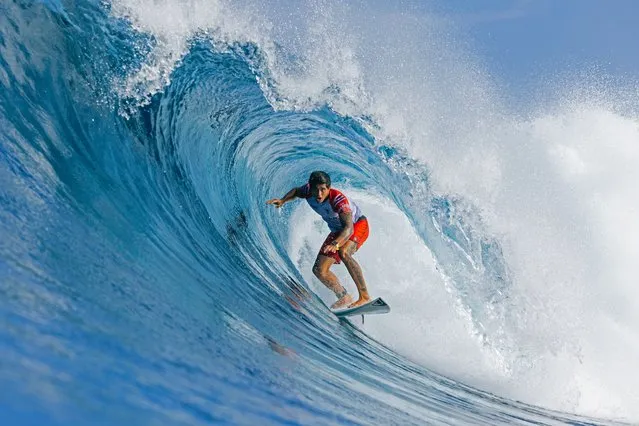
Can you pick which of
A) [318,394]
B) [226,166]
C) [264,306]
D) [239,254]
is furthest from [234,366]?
[226,166]

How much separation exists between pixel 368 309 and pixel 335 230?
1.17m

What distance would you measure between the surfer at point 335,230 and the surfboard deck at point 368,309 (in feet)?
0.38

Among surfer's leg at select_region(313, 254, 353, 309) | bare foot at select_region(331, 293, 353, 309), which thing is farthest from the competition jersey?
bare foot at select_region(331, 293, 353, 309)

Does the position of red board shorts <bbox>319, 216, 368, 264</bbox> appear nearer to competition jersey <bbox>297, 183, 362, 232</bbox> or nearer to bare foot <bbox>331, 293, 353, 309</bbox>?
competition jersey <bbox>297, 183, 362, 232</bbox>

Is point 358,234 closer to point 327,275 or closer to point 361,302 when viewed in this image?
point 327,275

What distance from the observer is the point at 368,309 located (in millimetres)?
6395

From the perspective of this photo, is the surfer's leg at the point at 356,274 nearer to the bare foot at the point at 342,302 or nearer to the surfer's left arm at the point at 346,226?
the bare foot at the point at 342,302

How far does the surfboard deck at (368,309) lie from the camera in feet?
20.8

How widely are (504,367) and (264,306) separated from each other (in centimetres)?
312

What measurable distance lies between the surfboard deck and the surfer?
0.38ft

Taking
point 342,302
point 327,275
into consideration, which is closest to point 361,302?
point 342,302

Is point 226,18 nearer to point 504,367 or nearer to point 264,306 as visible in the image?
point 264,306

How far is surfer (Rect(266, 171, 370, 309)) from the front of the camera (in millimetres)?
6565

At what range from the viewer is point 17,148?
379cm
